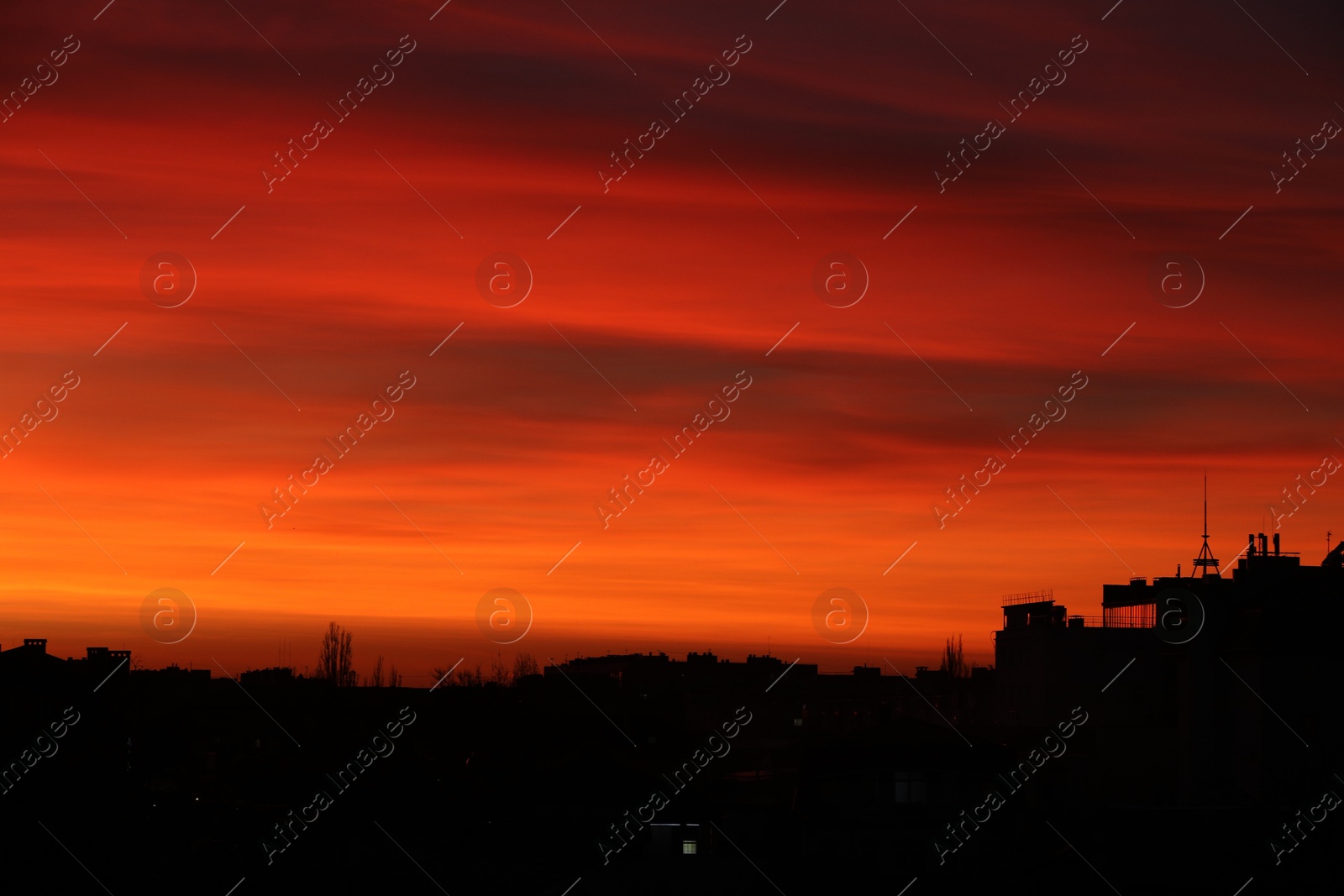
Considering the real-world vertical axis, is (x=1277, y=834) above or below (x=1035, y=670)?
below

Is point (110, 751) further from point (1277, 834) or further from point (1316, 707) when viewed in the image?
point (1316, 707)

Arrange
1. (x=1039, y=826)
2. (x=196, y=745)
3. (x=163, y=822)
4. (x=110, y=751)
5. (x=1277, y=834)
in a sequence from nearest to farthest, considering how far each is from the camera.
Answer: (x=1277, y=834), (x=1039, y=826), (x=163, y=822), (x=110, y=751), (x=196, y=745)

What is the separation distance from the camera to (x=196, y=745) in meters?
118

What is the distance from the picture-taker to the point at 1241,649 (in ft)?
251

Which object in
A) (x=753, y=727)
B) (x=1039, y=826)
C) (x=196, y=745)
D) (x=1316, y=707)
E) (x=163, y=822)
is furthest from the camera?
(x=753, y=727)

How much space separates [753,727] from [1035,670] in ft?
149

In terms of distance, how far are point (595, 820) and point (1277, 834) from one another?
2608cm

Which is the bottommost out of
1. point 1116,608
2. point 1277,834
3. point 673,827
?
point 1277,834

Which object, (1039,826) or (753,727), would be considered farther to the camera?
(753,727)

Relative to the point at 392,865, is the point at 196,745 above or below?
above

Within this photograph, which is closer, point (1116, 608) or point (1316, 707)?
point (1316, 707)

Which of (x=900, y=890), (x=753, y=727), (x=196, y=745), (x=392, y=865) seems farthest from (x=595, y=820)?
(x=753, y=727)

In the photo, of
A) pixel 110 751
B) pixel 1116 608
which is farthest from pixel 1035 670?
pixel 110 751

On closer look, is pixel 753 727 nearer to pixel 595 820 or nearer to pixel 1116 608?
pixel 1116 608
